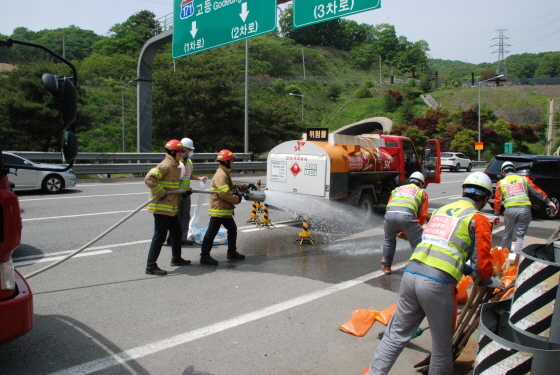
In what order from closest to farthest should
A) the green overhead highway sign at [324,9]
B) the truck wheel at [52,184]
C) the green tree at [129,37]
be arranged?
the green overhead highway sign at [324,9], the truck wheel at [52,184], the green tree at [129,37]

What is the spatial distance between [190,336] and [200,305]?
888 millimetres

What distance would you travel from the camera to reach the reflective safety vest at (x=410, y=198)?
6.45m

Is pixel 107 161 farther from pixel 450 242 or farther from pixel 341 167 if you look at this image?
pixel 450 242

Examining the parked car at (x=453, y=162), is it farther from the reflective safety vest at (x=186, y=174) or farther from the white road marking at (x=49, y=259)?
the white road marking at (x=49, y=259)

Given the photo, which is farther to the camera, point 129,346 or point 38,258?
point 38,258

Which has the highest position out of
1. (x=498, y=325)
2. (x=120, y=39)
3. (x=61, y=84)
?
(x=120, y=39)

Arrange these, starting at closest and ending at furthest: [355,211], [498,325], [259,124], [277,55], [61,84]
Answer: [498,325] → [61,84] → [355,211] → [259,124] → [277,55]

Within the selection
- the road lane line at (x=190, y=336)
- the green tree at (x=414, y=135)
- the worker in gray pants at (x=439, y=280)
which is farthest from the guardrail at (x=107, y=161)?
the green tree at (x=414, y=135)

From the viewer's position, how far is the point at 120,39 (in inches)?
2724

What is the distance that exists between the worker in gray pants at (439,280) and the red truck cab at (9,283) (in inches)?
101

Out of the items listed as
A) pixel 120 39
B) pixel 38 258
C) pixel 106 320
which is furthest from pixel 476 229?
pixel 120 39

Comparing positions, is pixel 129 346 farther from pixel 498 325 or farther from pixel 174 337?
pixel 498 325

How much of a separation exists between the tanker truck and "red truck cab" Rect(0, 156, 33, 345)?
23.7 ft

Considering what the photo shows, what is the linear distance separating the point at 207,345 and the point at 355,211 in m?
7.42
